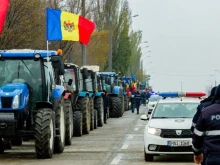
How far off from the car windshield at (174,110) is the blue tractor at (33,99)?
247cm

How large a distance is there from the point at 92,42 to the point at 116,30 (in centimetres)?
1714

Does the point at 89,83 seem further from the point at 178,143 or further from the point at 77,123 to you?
the point at 178,143

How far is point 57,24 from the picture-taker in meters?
29.0

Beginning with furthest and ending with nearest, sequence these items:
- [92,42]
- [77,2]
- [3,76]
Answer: [92,42]
[77,2]
[3,76]

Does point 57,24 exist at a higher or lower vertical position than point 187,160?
higher

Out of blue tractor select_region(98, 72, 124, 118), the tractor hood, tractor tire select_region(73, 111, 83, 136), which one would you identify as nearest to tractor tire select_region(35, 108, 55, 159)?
the tractor hood

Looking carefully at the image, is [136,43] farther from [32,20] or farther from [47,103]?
[47,103]

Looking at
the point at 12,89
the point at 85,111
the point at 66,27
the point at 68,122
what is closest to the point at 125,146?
the point at 68,122

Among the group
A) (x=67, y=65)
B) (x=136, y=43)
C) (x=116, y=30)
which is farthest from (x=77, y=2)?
(x=136, y=43)

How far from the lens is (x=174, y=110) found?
65.5 feet

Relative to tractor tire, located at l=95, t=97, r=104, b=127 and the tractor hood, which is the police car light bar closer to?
the tractor hood

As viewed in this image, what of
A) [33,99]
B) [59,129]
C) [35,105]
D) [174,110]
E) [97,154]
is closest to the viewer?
[35,105]

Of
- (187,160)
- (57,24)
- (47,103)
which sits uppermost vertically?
(57,24)

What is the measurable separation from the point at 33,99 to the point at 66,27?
36.0 feet
